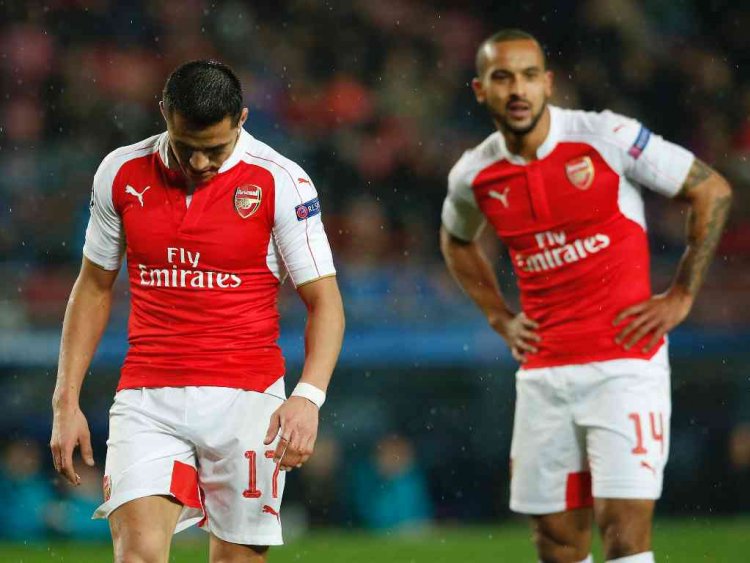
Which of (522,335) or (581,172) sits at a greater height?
(581,172)

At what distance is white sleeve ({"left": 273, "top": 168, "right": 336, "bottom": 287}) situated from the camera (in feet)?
15.6

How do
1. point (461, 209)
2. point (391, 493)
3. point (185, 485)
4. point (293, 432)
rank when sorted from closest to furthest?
point (293, 432) → point (185, 485) → point (461, 209) → point (391, 493)

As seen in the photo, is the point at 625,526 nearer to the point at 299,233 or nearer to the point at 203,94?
the point at 299,233

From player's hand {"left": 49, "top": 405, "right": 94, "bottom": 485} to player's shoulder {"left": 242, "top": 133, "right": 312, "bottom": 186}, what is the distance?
3.61 feet

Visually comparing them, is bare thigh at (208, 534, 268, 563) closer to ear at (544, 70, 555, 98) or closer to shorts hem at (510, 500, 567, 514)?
shorts hem at (510, 500, 567, 514)

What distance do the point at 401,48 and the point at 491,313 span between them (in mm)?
9603

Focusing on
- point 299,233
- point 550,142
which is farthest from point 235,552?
point 550,142

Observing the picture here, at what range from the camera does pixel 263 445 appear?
480 cm

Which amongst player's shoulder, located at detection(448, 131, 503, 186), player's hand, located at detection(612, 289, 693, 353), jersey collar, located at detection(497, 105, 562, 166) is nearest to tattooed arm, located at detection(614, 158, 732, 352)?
player's hand, located at detection(612, 289, 693, 353)

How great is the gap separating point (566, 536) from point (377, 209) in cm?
826

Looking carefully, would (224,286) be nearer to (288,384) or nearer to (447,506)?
(288,384)

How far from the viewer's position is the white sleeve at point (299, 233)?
A: 4.76m

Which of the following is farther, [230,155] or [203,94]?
[230,155]

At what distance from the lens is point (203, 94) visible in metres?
4.49
